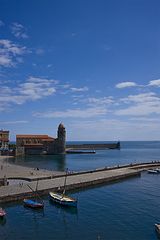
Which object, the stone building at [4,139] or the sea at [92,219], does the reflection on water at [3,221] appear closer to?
the sea at [92,219]

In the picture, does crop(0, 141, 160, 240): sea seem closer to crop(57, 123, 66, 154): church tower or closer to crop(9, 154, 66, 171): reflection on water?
crop(9, 154, 66, 171): reflection on water

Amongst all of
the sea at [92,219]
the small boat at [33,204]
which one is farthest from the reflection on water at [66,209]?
the small boat at [33,204]

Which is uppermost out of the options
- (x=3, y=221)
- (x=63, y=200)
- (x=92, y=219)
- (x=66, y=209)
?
Answer: (x=63, y=200)

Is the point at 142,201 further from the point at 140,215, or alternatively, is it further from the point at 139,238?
the point at 139,238

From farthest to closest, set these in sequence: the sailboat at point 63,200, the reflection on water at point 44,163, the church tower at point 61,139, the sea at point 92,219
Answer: the church tower at point 61,139
the reflection on water at point 44,163
the sailboat at point 63,200
the sea at point 92,219

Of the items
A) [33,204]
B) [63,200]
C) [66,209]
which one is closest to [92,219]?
[66,209]

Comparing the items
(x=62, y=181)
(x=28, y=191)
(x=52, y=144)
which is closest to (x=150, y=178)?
(x=62, y=181)

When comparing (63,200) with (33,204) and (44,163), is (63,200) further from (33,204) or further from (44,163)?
(44,163)

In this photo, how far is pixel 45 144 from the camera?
598 ft

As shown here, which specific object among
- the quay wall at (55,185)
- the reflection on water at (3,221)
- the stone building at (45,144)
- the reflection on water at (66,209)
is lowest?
the reflection on water at (3,221)

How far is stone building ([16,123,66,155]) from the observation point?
583 ft

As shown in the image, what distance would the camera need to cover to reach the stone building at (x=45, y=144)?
583 ft

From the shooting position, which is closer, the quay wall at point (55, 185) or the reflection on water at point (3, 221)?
the reflection on water at point (3, 221)

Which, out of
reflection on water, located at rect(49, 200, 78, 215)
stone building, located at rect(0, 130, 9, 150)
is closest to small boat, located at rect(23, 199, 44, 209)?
reflection on water, located at rect(49, 200, 78, 215)
